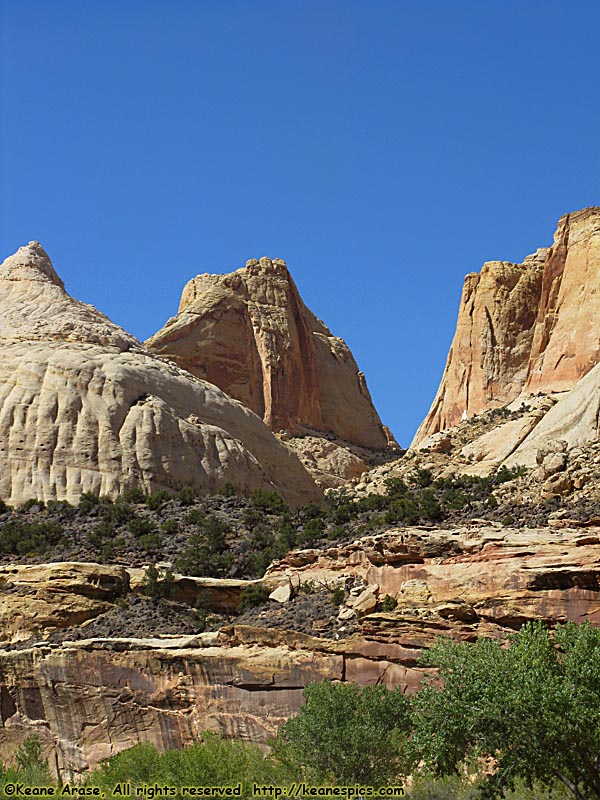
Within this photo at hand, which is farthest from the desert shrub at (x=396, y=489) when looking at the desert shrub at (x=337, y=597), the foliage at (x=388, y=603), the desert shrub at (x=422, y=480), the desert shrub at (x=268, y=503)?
the foliage at (x=388, y=603)

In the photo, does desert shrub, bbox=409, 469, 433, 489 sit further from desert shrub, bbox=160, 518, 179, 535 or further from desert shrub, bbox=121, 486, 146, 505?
desert shrub, bbox=121, 486, 146, 505

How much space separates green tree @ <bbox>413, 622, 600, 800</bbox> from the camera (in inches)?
1126

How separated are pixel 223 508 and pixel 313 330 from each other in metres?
57.9

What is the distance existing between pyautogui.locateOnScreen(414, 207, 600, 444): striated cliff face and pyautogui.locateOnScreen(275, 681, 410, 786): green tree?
47.9 m

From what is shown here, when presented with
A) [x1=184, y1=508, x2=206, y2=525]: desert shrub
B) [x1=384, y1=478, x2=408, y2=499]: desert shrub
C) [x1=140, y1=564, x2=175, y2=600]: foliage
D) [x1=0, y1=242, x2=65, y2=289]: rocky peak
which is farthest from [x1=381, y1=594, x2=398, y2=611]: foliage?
[x1=0, y1=242, x2=65, y2=289]: rocky peak

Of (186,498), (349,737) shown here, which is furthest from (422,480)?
(349,737)

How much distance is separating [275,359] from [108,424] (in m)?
40.9

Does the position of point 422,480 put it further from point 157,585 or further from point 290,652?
point 290,652

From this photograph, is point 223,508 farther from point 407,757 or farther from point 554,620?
point 407,757

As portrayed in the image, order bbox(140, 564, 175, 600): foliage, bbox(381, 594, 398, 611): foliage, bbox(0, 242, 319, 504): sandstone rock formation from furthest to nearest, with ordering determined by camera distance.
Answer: bbox(0, 242, 319, 504): sandstone rock formation < bbox(140, 564, 175, 600): foliage < bbox(381, 594, 398, 611): foliage

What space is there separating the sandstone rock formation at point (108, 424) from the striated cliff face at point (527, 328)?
19325 mm

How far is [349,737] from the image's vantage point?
108ft

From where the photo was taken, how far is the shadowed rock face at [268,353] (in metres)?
98.7

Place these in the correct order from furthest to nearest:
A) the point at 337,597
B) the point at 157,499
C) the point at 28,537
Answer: the point at 157,499, the point at 28,537, the point at 337,597
